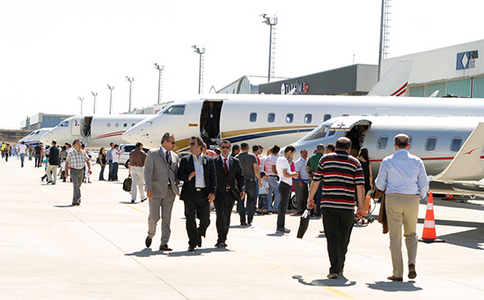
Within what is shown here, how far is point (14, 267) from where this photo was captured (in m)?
8.09

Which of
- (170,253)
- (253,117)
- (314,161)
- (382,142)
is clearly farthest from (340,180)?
(253,117)

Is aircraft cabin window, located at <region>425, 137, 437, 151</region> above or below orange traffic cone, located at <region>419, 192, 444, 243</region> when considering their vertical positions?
above

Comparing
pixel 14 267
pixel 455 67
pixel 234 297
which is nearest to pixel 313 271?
pixel 234 297

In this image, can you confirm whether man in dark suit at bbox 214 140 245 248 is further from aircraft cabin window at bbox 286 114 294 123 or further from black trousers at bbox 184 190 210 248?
aircraft cabin window at bbox 286 114 294 123

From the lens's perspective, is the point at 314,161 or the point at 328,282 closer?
the point at 328,282

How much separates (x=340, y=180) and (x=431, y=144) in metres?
10.4

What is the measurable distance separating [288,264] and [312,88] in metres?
38.3

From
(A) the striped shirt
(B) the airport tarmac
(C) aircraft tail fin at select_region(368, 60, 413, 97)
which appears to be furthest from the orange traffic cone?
(C) aircraft tail fin at select_region(368, 60, 413, 97)

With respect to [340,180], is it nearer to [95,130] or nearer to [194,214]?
[194,214]

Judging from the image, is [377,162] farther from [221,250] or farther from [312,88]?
[312,88]

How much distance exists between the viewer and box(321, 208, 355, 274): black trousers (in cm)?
816

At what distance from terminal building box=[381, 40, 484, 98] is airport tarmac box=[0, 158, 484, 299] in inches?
819

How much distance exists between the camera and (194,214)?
33.4 feet

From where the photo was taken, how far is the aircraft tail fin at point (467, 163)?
44.3 feet
